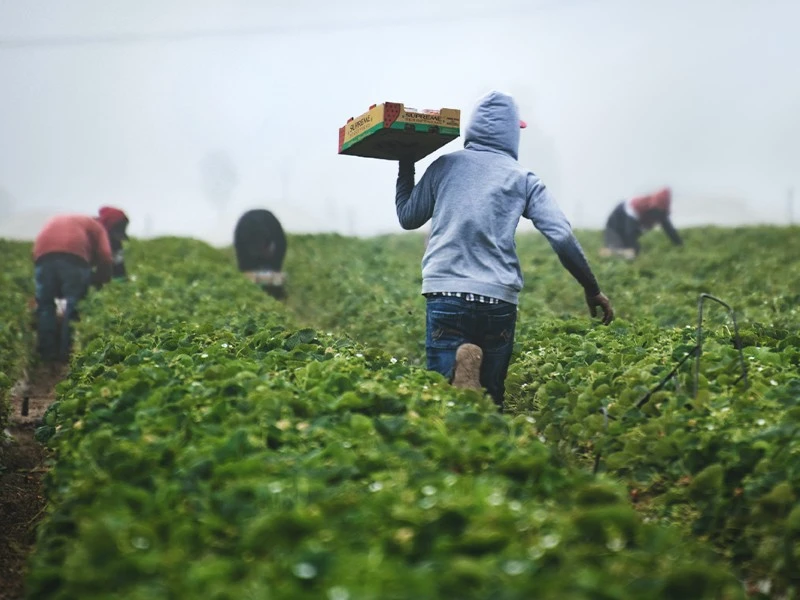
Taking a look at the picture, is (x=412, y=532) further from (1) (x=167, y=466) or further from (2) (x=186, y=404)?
(2) (x=186, y=404)

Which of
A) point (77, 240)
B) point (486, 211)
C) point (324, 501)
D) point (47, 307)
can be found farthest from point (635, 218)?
point (324, 501)

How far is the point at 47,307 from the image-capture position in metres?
10.5

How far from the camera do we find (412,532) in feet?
7.91

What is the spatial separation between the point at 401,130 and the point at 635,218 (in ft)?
41.8

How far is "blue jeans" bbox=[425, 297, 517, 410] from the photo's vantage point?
468cm

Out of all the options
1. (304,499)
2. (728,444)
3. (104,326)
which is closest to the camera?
(304,499)

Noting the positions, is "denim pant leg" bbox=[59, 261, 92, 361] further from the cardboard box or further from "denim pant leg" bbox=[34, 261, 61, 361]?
the cardboard box

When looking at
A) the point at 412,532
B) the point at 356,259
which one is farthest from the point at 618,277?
the point at 412,532

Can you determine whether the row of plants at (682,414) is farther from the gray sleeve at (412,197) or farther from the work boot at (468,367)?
the gray sleeve at (412,197)

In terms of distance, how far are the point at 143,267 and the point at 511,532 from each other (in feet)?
35.4

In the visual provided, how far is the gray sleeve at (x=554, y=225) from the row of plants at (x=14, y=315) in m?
3.74

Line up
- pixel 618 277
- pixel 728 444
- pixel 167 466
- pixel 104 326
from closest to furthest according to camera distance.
→ pixel 167 466, pixel 728 444, pixel 104 326, pixel 618 277

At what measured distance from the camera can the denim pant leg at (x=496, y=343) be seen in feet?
15.5

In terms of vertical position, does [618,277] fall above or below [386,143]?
below
